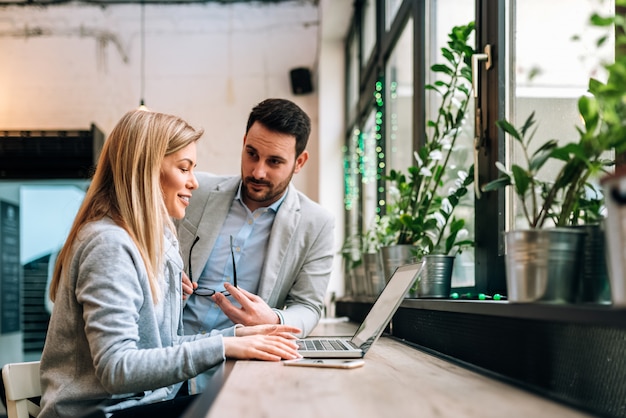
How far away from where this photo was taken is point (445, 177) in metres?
2.88

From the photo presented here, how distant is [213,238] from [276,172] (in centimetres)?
32

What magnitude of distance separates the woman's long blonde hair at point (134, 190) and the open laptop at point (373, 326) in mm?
429

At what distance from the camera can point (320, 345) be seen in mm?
2006

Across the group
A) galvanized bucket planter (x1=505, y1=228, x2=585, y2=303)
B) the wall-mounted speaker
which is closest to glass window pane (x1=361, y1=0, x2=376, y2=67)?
the wall-mounted speaker

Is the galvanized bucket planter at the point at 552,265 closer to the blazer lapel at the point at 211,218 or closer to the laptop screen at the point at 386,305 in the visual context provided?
the laptop screen at the point at 386,305

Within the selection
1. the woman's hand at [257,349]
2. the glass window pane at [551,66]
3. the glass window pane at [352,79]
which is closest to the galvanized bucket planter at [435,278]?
the glass window pane at [551,66]

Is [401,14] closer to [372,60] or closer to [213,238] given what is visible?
[372,60]

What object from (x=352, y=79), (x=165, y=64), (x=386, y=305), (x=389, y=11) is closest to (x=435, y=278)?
(x=386, y=305)

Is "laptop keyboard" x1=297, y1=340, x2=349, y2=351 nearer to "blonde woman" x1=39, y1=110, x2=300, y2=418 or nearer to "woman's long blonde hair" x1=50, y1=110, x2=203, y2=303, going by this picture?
"blonde woman" x1=39, y1=110, x2=300, y2=418

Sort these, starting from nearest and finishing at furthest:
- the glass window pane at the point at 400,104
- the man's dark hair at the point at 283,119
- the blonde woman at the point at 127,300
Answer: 1. the blonde woman at the point at 127,300
2. the man's dark hair at the point at 283,119
3. the glass window pane at the point at 400,104

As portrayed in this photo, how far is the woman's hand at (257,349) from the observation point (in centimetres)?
173

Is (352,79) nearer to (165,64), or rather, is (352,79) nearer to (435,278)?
(165,64)

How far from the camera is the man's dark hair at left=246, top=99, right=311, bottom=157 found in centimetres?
268

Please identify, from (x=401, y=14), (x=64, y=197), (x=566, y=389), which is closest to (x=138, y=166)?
(x=566, y=389)
